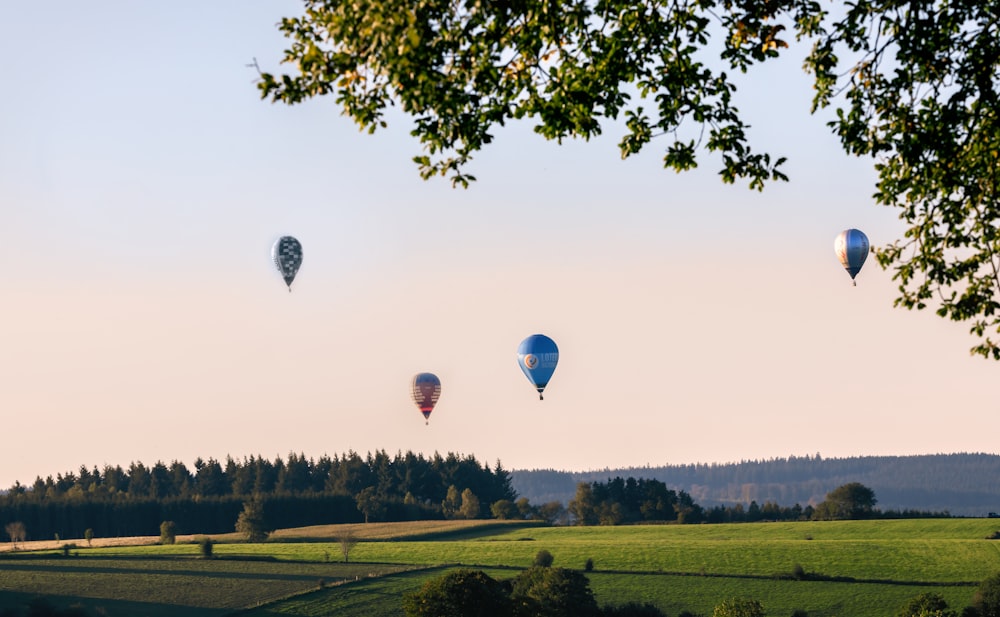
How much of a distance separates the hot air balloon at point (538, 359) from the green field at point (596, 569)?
52.3 ft

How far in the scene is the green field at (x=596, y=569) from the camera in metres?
83.4

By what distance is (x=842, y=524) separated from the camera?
126 metres

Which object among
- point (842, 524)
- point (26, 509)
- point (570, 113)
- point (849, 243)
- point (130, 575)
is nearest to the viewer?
point (570, 113)

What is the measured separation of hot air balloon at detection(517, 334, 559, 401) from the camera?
240ft

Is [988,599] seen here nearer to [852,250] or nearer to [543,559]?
[852,250]

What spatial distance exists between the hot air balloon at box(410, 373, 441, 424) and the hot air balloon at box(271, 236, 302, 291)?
20.4 metres

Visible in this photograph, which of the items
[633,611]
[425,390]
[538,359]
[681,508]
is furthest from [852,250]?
[681,508]

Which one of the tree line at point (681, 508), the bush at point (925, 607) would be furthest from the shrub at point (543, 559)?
the tree line at point (681, 508)

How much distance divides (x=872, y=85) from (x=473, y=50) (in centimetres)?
575

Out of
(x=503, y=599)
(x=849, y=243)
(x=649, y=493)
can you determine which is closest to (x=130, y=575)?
(x=503, y=599)

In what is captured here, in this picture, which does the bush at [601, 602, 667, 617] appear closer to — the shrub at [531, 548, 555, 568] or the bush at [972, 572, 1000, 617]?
the bush at [972, 572, 1000, 617]

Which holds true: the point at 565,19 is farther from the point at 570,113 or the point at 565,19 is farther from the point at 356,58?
the point at 356,58

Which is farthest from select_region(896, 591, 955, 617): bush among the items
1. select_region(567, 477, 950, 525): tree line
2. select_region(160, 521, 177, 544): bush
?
Result: select_region(160, 521, 177, 544): bush

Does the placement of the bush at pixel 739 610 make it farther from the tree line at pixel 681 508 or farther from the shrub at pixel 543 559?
the tree line at pixel 681 508
